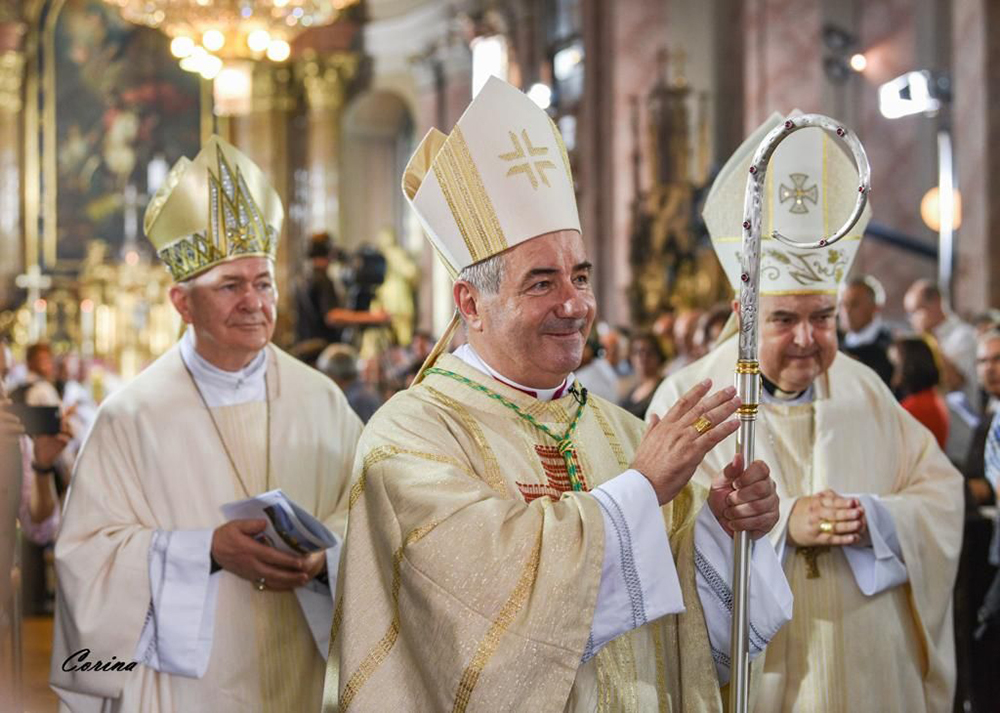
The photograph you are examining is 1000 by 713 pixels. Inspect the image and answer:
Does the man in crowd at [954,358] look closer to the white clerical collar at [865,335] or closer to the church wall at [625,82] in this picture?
the white clerical collar at [865,335]

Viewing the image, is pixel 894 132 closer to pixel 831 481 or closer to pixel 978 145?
pixel 978 145

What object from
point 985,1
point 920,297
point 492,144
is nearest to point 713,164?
point 985,1

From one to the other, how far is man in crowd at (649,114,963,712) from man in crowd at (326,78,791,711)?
719 mm

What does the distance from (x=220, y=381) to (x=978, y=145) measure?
6766 mm

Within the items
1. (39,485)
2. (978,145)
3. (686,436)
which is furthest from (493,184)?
(978,145)

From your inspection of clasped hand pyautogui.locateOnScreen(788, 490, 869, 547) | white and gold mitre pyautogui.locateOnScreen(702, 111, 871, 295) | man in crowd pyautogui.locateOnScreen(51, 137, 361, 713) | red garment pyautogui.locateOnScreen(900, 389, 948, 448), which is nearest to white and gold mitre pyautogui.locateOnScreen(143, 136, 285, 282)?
man in crowd pyautogui.locateOnScreen(51, 137, 361, 713)

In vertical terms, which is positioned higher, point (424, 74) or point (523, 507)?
point (424, 74)

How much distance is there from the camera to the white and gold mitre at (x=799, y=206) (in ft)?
12.1

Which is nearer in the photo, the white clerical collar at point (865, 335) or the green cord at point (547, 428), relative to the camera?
the green cord at point (547, 428)

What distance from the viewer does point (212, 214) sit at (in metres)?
3.98

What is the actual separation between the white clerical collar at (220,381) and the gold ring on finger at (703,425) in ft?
5.72

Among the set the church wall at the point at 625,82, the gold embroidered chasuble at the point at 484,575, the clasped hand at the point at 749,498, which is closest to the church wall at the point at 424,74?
the church wall at the point at 625,82

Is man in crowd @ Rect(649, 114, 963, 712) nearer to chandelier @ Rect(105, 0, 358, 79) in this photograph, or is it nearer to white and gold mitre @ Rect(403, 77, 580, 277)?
white and gold mitre @ Rect(403, 77, 580, 277)

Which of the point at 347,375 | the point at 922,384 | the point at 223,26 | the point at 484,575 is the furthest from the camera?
the point at 223,26
